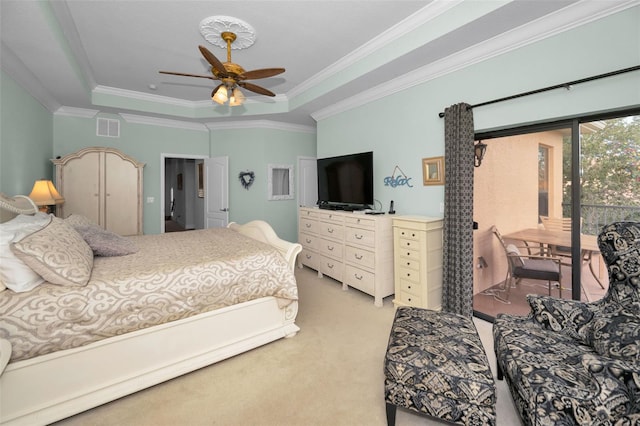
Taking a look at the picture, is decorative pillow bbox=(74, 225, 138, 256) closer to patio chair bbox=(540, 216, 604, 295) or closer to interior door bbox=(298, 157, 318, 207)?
interior door bbox=(298, 157, 318, 207)

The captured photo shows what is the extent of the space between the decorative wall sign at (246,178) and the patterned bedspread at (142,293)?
292cm

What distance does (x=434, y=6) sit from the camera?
8.29ft

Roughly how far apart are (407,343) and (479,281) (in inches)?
84.2

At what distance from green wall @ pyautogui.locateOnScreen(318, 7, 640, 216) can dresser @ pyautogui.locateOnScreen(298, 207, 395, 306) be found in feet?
1.84

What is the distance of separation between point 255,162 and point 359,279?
328 centimetres

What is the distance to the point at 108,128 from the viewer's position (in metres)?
5.02

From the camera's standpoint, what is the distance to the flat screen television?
12.7 ft

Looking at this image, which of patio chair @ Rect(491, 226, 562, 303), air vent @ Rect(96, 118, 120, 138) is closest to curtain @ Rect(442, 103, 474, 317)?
patio chair @ Rect(491, 226, 562, 303)

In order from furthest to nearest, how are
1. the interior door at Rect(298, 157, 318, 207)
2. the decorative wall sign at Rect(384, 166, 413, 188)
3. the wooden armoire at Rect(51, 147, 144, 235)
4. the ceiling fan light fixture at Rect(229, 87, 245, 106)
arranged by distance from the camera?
the interior door at Rect(298, 157, 318, 207) → the wooden armoire at Rect(51, 147, 144, 235) → the decorative wall sign at Rect(384, 166, 413, 188) → the ceiling fan light fixture at Rect(229, 87, 245, 106)

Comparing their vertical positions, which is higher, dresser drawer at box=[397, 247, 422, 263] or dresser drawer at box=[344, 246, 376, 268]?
dresser drawer at box=[397, 247, 422, 263]

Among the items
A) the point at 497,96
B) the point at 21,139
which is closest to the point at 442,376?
the point at 497,96

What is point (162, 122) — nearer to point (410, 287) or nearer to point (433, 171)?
point (433, 171)

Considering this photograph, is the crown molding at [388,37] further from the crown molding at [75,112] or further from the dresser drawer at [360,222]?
the crown molding at [75,112]

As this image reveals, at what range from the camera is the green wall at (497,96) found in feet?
6.81
